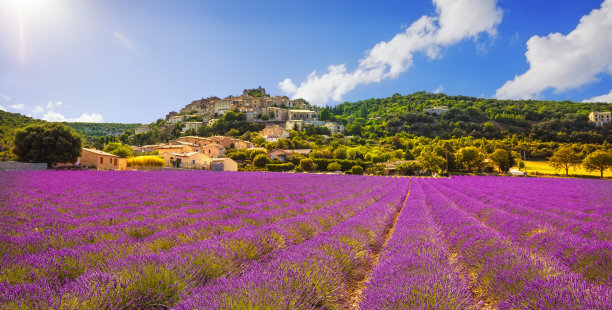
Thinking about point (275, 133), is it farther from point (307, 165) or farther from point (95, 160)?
point (95, 160)

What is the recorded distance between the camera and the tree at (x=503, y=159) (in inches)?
2009

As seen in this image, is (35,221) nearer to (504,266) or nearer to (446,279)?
(446,279)

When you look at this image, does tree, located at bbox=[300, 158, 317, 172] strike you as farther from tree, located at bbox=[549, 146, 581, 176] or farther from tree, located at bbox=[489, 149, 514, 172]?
tree, located at bbox=[549, 146, 581, 176]

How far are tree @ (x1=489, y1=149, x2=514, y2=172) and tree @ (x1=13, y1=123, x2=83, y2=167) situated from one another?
207ft

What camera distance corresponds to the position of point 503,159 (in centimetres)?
5112

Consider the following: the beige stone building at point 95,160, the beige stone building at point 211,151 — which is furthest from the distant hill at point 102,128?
the beige stone building at point 95,160

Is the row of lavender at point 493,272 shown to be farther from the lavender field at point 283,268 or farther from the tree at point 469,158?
the tree at point 469,158

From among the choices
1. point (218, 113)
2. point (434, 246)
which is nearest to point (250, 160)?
point (434, 246)

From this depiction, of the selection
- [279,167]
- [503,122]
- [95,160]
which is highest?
[503,122]

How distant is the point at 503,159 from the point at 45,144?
6604cm

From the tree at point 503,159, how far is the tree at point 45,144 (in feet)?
207

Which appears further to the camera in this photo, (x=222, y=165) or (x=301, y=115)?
(x=301, y=115)

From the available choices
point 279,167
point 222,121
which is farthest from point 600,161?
point 222,121

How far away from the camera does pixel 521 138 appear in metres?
92.3
